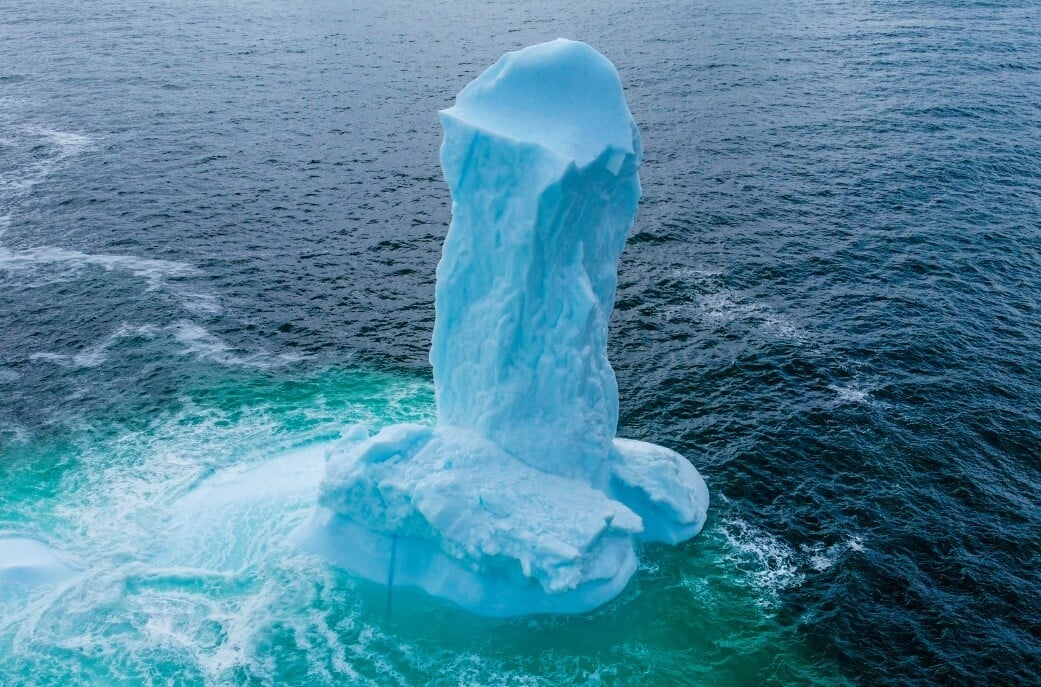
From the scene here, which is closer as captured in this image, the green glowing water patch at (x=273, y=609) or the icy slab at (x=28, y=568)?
the green glowing water patch at (x=273, y=609)

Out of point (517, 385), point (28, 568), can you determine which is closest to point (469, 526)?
point (517, 385)

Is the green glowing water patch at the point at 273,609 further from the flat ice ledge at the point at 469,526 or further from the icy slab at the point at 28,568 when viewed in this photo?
the flat ice ledge at the point at 469,526

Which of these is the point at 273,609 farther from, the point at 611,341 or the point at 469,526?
the point at 611,341

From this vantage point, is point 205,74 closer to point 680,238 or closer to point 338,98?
point 338,98

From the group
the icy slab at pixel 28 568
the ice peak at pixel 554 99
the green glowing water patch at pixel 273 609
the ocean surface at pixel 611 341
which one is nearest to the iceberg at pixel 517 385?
the ice peak at pixel 554 99

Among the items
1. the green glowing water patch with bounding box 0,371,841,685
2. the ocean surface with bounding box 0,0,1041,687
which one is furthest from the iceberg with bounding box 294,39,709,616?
the ocean surface with bounding box 0,0,1041,687

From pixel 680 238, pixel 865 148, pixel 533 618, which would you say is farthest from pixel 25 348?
pixel 865 148
